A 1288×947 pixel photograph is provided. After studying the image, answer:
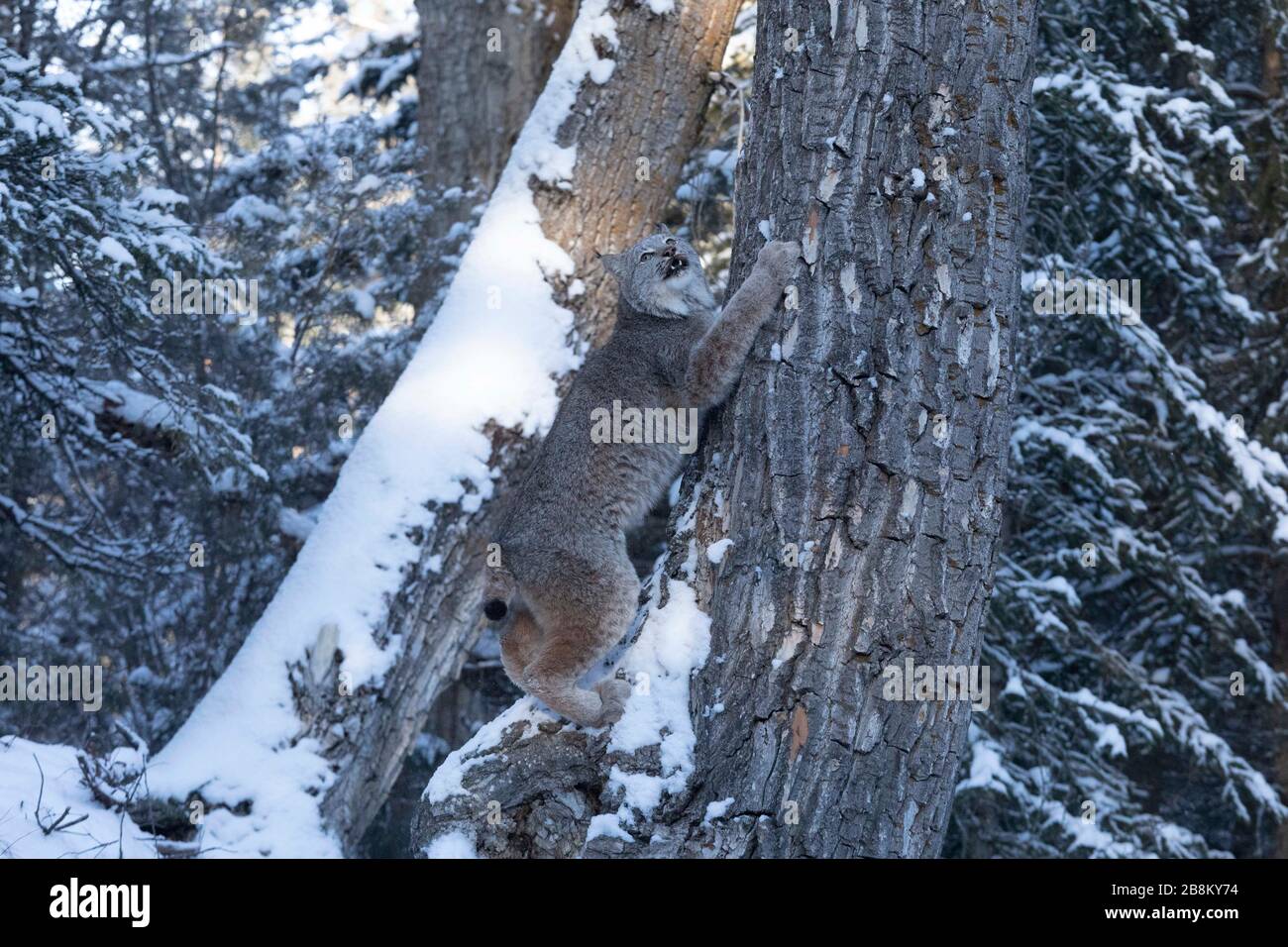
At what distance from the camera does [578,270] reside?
6.71 m

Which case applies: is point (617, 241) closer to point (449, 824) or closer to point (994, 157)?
point (994, 157)

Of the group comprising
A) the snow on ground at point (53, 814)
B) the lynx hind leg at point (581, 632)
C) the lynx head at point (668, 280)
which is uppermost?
the lynx head at point (668, 280)

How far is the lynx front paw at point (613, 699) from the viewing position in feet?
13.5

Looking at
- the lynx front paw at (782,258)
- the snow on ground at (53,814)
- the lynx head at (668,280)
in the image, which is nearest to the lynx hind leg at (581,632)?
the lynx head at (668,280)

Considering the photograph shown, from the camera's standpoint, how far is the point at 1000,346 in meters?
3.72

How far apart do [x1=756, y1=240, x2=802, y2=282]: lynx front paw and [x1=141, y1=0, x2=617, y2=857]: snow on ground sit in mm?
2664

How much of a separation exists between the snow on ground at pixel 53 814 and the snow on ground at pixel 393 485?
352 millimetres

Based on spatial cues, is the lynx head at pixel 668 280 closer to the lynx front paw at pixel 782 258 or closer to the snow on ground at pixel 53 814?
the lynx front paw at pixel 782 258

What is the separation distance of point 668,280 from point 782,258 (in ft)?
4.80

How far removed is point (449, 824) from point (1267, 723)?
32.9 feet

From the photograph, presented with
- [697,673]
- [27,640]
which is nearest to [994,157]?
[697,673]

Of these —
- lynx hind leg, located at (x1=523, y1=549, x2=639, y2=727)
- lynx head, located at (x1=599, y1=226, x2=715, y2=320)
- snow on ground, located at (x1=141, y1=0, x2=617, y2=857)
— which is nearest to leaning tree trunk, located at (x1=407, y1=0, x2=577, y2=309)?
snow on ground, located at (x1=141, y1=0, x2=617, y2=857)

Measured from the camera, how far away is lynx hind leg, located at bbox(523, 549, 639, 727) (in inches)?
166

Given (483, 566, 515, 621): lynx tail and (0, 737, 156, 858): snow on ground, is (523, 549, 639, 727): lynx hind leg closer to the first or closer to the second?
(483, 566, 515, 621): lynx tail
